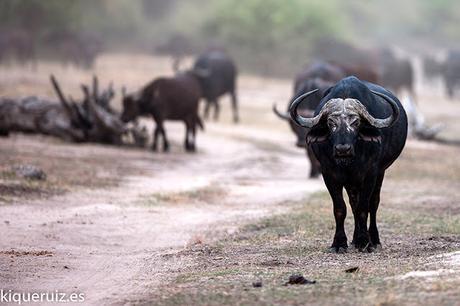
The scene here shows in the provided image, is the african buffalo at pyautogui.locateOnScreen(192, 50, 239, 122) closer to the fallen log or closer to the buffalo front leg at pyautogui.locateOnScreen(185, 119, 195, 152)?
the buffalo front leg at pyautogui.locateOnScreen(185, 119, 195, 152)

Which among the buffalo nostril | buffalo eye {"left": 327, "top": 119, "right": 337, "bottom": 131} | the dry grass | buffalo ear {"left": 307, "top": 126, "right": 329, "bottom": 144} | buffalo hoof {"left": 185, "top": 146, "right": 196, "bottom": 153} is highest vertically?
buffalo eye {"left": 327, "top": 119, "right": 337, "bottom": 131}

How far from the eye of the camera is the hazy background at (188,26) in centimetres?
5075

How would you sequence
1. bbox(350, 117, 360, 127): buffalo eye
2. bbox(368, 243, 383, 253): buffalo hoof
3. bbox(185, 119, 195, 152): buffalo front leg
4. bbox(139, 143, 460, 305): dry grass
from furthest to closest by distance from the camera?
bbox(185, 119, 195, 152): buffalo front leg
bbox(368, 243, 383, 253): buffalo hoof
bbox(350, 117, 360, 127): buffalo eye
bbox(139, 143, 460, 305): dry grass

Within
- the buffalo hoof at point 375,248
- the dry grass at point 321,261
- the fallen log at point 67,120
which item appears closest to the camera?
the dry grass at point 321,261

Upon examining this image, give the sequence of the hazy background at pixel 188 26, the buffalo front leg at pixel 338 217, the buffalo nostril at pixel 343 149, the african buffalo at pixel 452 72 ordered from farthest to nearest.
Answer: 1. the hazy background at pixel 188 26
2. the african buffalo at pixel 452 72
3. the buffalo front leg at pixel 338 217
4. the buffalo nostril at pixel 343 149

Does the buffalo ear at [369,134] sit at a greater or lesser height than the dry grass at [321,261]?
greater

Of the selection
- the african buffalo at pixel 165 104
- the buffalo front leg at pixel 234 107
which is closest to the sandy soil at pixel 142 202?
the african buffalo at pixel 165 104

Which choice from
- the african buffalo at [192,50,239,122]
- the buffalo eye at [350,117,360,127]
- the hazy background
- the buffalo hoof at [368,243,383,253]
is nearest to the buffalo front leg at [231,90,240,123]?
the african buffalo at [192,50,239,122]

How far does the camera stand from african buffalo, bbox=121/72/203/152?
70.5ft

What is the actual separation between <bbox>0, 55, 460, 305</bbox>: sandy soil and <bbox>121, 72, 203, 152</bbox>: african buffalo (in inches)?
23.8

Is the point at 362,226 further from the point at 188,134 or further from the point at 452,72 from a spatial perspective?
the point at 452,72

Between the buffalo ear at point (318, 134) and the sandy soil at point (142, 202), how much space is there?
118cm

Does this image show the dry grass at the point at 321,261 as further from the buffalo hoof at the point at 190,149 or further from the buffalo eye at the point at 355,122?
the buffalo hoof at the point at 190,149

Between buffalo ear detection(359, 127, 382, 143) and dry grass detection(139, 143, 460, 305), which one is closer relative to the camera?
dry grass detection(139, 143, 460, 305)
